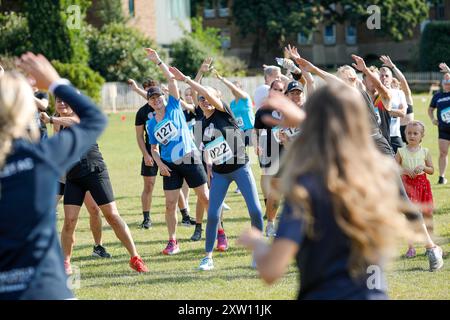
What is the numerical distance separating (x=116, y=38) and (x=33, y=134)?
4022cm

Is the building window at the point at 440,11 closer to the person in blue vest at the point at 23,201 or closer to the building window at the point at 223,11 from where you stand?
the building window at the point at 223,11

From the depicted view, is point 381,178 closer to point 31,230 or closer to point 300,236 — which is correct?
point 300,236

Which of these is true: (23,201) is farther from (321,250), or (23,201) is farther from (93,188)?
(93,188)

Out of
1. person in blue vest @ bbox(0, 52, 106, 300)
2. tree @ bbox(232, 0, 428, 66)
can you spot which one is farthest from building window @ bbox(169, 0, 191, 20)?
person in blue vest @ bbox(0, 52, 106, 300)

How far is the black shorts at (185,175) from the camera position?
9.55 metres

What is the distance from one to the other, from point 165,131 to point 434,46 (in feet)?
160

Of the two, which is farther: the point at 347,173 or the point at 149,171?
the point at 149,171

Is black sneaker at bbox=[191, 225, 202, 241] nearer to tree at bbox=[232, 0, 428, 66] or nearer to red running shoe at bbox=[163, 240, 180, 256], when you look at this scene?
red running shoe at bbox=[163, 240, 180, 256]

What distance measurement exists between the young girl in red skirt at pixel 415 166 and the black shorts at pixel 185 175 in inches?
94.9

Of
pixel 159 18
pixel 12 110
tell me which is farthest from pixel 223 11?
pixel 12 110

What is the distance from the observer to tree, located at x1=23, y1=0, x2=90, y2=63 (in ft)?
128

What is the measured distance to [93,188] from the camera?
318 inches

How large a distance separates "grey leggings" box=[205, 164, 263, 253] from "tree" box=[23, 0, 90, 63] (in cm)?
3187
